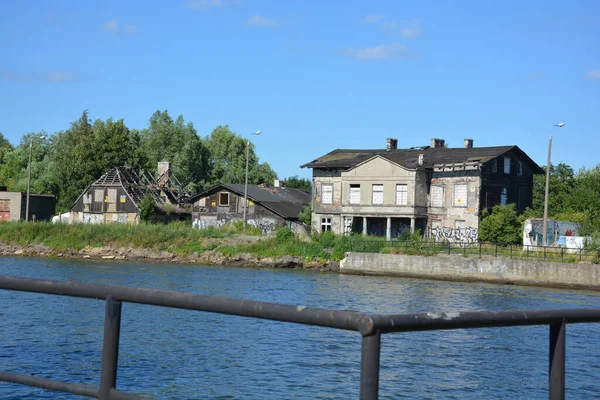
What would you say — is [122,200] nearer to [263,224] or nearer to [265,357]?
[263,224]

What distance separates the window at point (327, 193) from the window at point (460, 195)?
1009 cm

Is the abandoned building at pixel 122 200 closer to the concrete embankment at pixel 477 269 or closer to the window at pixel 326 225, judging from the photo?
the window at pixel 326 225

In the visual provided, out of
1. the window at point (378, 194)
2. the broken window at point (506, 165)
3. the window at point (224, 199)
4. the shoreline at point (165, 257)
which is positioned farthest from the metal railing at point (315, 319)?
the window at point (224, 199)

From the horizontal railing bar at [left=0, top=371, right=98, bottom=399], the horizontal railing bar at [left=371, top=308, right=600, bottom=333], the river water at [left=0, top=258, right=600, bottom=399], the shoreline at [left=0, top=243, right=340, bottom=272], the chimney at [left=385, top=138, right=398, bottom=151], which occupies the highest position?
the chimney at [left=385, top=138, right=398, bottom=151]

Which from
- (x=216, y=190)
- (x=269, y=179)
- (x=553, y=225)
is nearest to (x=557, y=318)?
(x=553, y=225)

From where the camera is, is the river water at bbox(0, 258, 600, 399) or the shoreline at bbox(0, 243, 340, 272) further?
the shoreline at bbox(0, 243, 340, 272)

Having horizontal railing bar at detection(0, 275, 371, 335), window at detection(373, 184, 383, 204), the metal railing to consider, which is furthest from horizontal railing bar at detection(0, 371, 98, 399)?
window at detection(373, 184, 383, 204)

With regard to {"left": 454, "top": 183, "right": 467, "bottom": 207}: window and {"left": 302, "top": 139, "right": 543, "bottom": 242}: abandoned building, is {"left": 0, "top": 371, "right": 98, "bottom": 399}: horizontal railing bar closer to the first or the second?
{"left": 302, "top": 139, "right": 543, "bottom": 242}: abandoned building

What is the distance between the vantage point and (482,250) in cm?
5009

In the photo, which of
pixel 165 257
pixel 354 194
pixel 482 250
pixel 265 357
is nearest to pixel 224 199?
pixel 354 194

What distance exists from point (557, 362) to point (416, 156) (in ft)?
207

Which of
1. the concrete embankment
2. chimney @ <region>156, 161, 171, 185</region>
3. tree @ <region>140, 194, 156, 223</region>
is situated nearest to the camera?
the concrete embankment

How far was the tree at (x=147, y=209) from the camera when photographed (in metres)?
72.8

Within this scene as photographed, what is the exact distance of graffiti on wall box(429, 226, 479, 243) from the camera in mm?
58719
